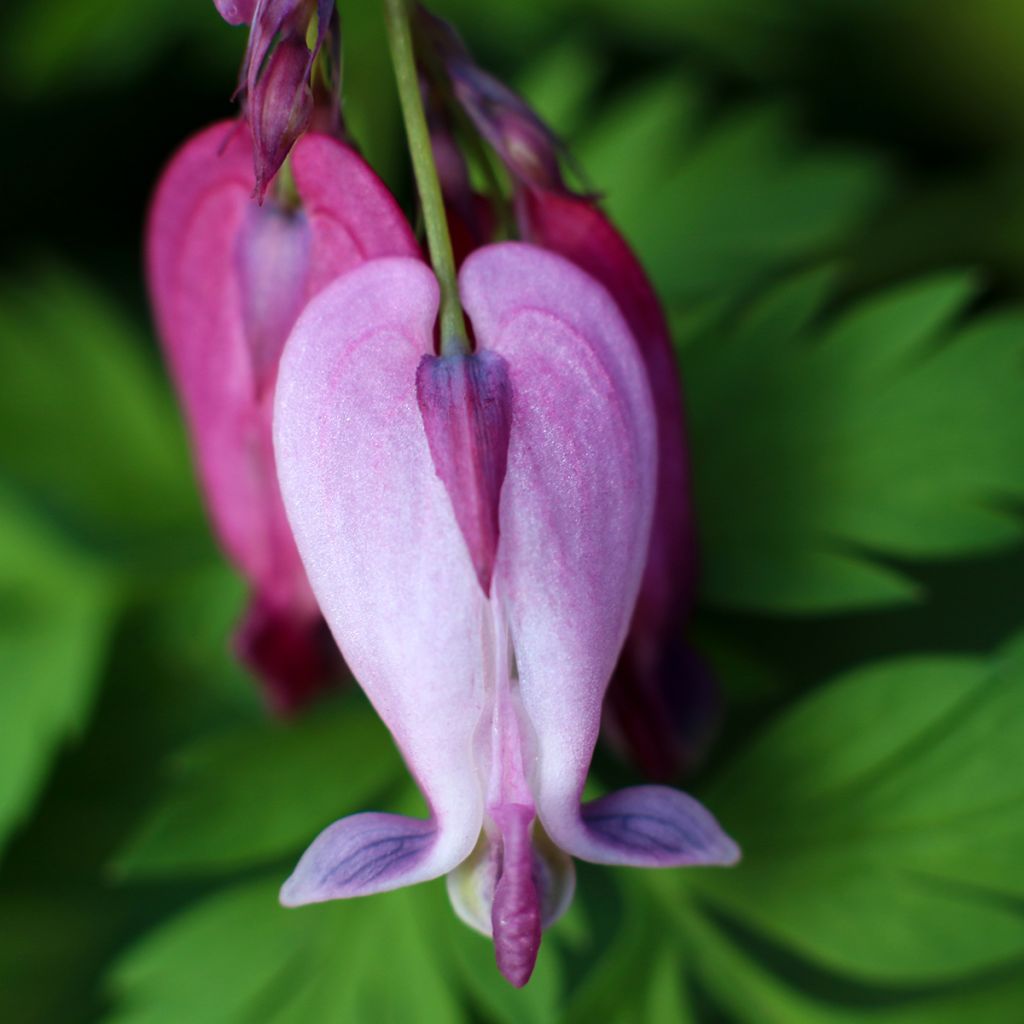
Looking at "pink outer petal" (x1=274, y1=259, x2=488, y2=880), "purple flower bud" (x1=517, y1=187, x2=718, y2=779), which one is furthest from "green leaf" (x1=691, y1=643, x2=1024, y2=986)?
"pink outer petal" (x1=274, y1=259, x2=488, y2=880)

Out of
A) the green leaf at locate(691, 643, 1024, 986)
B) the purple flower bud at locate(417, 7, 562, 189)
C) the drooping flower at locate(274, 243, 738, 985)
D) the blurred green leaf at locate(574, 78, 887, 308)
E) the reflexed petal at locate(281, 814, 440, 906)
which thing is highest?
the purple flower bud at locate(417, 7, 562, 189)

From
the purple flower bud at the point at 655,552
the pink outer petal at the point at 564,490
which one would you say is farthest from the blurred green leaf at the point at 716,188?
the pink outer petal at the point at 564,490

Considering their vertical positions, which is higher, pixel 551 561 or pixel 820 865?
pixel 551 561

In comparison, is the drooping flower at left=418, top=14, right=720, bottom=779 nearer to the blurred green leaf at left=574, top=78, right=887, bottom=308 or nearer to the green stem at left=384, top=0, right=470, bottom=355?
the green stem at left=384, top=0, right=470, bottom=355

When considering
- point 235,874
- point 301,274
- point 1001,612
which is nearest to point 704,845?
point 301,274

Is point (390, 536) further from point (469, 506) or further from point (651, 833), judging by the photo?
point (651, 833)

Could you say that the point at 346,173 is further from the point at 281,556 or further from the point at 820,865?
the point at 820,865
